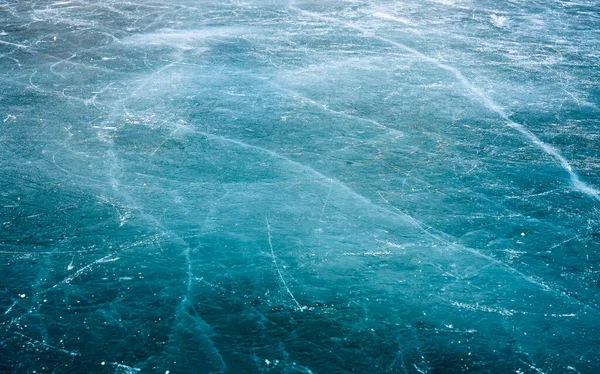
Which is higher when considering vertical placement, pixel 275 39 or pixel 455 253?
pixel 275 39

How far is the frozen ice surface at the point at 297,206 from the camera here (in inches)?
78.5

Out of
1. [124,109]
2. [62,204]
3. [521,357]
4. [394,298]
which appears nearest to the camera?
[521,357]

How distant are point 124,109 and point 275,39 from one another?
2.31 m

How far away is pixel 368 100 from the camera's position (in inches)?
158

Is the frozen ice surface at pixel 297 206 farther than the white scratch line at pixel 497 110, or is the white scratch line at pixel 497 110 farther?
the white scratch line at pixel 497 110

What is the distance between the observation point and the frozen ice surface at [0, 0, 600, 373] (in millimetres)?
1993

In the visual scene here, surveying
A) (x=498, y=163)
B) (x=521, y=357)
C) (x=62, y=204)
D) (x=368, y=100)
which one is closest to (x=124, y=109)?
(x=62, y=204)

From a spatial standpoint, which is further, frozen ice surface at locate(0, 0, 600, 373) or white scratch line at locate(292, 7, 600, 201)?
white scratch line at locate(292, 7, 600, 201)

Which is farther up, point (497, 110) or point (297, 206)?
point (497, 110)

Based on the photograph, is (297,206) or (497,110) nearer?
(297,206)

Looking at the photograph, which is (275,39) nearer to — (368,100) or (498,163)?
(368,100)

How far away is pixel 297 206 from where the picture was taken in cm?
281

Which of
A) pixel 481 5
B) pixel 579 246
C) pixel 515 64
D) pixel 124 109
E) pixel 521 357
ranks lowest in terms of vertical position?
pixel 521 357

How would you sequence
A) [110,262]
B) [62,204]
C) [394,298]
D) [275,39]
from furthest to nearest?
[275,39]
[62,204]
[110,262]
[394,298]
